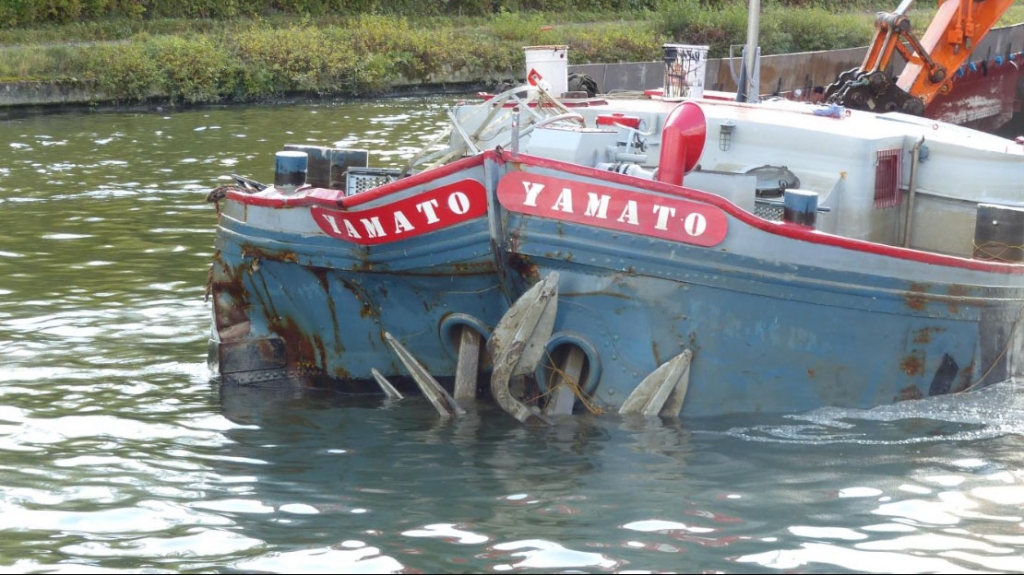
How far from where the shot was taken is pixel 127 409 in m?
8.15

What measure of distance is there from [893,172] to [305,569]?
16.0ft

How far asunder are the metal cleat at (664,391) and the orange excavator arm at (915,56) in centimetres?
602

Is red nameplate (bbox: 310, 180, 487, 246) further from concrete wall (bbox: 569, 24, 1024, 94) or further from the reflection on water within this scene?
concrete wall (bbox: 569, 24, 1024, 94)

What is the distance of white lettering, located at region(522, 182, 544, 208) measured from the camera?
728 cm

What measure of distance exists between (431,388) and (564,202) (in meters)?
1.43

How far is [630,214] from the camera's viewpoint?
7.21 m

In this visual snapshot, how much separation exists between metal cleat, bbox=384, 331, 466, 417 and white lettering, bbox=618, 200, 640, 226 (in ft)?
5.06

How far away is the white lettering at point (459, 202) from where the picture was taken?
738 centimetres

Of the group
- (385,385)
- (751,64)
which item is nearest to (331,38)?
(751,64)

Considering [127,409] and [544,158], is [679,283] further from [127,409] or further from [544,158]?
[127,409]

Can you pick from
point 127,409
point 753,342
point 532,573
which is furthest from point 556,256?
point 127,409

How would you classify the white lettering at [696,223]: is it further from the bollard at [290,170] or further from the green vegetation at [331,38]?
the green vegetation at [331,38]

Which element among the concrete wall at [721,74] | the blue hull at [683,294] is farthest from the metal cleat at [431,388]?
the concrete wall at [721,74]

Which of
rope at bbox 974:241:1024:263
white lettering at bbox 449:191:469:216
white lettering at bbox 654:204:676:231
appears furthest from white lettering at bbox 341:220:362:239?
rope at bbox 974:241:1024:263
